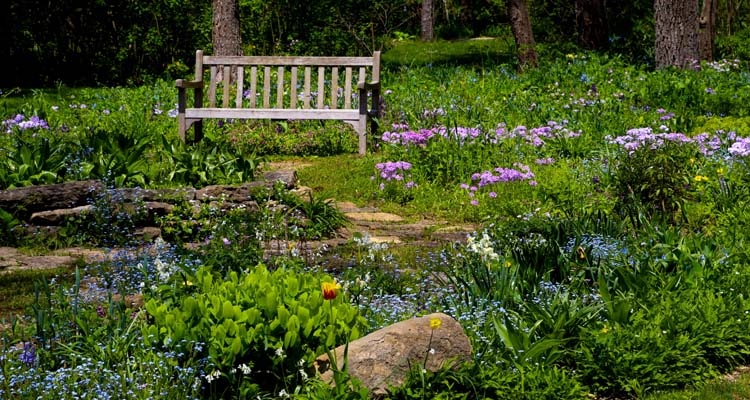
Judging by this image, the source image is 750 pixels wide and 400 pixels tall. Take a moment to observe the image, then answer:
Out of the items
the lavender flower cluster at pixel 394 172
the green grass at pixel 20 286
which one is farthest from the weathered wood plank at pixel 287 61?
the green grass at pixel 20 286

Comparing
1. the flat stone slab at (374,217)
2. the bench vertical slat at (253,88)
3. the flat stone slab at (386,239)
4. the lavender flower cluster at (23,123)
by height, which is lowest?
the flat stone slab at (386,239)

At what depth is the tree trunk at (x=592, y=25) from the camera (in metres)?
17.3

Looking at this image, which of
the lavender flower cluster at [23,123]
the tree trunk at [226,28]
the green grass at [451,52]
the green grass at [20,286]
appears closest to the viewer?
the green grass at [20,286]

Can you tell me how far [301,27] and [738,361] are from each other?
523 inches

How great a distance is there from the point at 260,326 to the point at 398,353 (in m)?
0.53

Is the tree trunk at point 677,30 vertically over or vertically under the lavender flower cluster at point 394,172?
over

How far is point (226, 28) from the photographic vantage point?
44.5 feet

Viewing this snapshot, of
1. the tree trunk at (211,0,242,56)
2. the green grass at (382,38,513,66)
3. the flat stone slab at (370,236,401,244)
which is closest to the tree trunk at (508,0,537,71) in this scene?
the green grass at (382,38,513,66)

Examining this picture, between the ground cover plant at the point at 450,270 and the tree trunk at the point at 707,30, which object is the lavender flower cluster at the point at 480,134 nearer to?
the ground cover plant at the point at 450,270

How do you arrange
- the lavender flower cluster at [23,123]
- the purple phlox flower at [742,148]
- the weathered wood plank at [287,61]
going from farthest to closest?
1. the weathered wood plank at [287,61]
2. the lavender flower cluster at [23,123]
3. the purple phlox flower at [742,148]

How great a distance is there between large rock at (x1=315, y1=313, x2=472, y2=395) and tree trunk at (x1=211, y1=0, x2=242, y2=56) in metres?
10.2

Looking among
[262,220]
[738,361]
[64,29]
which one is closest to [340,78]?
[64,29]

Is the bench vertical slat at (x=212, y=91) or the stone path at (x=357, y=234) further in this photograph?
the bench vertical slat at (x=212, y=91)

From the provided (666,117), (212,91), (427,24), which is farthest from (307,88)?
(427,24)
